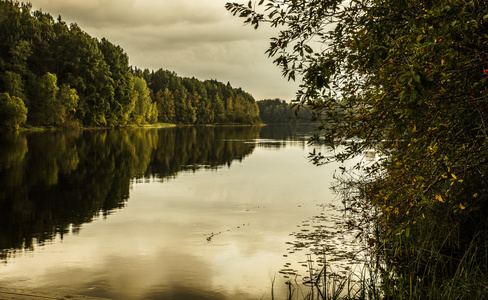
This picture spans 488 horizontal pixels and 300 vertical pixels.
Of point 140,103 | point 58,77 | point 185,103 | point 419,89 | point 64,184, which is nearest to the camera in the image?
point 419,89

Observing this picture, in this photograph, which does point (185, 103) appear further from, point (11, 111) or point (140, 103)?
point (11, 111)

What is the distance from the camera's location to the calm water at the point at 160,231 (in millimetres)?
8953

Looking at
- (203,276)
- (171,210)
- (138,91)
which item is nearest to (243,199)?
(171,210)

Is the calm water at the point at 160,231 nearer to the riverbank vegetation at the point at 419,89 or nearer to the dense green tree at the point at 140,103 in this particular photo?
the riverbank vegetation at the point at 419,89

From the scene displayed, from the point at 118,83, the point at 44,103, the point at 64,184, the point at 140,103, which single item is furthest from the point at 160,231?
the point at 140,103

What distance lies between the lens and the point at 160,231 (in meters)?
13.0

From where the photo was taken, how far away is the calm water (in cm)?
895

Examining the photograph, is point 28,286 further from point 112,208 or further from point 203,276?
point 112,208

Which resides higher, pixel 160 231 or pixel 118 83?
pixel 118 83

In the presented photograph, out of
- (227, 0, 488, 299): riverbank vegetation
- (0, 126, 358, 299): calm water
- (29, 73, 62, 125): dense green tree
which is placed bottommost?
(0, 126, 358, 299): calm water

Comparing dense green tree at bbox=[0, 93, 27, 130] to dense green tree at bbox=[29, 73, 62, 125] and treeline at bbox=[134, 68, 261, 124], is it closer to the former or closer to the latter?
dense green tree at bbox=[29, 73, 62, 125]

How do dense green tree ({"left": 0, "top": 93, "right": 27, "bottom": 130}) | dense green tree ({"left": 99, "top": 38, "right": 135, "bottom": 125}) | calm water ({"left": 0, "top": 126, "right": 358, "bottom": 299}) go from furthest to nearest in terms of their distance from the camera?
dense green tree ({"left": 99, "top": 38, "right": 135, "bottom": 125})
dense green tree ({"left": 0, "top": 93, "right": 27, "bottom": 130})
calm water ({"left": 0, "top": 126, "right": 358, "bottom": 299})

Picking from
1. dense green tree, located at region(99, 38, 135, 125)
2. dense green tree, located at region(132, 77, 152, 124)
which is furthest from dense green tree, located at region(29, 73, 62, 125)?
dense green tree, located at region(132, 77, 152, 124)

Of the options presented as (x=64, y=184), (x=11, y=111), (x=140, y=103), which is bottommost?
(x=64, y=184)
